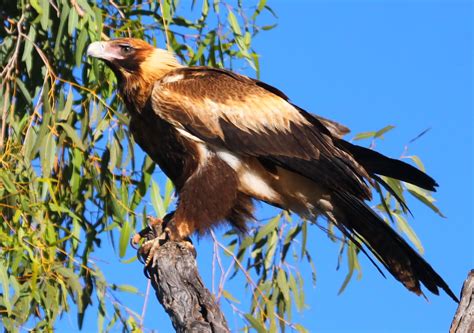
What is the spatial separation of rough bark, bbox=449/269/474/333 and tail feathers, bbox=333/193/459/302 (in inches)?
47.6

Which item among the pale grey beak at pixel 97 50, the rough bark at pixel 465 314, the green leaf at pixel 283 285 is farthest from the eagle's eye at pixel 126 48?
the rough bark at pixel 465 314

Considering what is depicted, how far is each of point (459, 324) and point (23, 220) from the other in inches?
118

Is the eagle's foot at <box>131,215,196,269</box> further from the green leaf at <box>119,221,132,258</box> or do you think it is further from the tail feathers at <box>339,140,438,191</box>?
the tail feathers at <box>339,140,438,191</box>

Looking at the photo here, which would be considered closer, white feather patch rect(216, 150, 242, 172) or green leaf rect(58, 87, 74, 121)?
white feather patch rect(216, 150, 242, 172)

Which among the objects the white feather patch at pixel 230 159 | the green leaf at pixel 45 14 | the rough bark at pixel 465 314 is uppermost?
the green leaf at pixel 45 14

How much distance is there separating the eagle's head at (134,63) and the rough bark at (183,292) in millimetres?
1062

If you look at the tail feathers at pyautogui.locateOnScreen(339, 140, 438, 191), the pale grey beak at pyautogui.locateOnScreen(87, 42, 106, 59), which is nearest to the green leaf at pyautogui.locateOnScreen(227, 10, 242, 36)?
the pale grey beak at pyautogui.locateOnScreen(87, 42, 106, 59)

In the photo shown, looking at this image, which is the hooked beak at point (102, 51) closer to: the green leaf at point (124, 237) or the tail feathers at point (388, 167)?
the green leaf at point (124, 237)

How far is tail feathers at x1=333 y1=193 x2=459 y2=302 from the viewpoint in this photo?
5.46 m

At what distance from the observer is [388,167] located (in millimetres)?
5781

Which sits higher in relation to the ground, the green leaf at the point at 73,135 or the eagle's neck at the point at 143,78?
the green leaf at the point at 73,135

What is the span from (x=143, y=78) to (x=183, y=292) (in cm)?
165

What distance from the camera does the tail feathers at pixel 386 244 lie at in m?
5.46

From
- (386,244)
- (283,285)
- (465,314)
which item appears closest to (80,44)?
(283,285)
